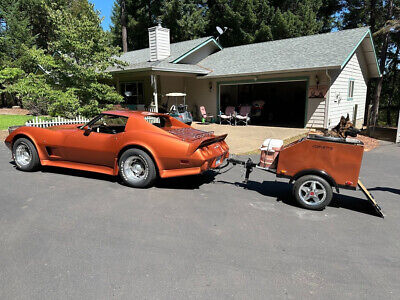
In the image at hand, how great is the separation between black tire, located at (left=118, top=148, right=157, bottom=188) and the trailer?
2271 mm

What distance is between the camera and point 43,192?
515 cm

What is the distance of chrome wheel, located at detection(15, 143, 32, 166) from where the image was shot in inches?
255

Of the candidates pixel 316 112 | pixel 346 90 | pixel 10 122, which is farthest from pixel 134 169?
pixel 10 122

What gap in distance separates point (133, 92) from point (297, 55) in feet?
34.1

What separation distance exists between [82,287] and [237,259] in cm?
158

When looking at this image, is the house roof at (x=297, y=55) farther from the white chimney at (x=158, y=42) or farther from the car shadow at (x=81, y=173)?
the car shadow at (x=81, y=173)

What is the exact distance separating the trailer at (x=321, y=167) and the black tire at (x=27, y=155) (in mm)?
5189

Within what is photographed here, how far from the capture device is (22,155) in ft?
21.5

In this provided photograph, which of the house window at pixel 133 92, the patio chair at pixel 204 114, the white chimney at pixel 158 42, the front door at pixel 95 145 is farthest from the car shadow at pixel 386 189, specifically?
the house window at pixel 133 92

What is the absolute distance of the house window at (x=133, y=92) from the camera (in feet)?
60.6

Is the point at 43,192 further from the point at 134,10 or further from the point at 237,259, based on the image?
the point at 134,10

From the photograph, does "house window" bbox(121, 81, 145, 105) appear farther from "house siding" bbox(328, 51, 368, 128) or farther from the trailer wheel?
the trailer wheel

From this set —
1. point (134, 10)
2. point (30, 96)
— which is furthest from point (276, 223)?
point (134, 10)

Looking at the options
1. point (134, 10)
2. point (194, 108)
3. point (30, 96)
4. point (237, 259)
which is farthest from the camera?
point (134, 10)
